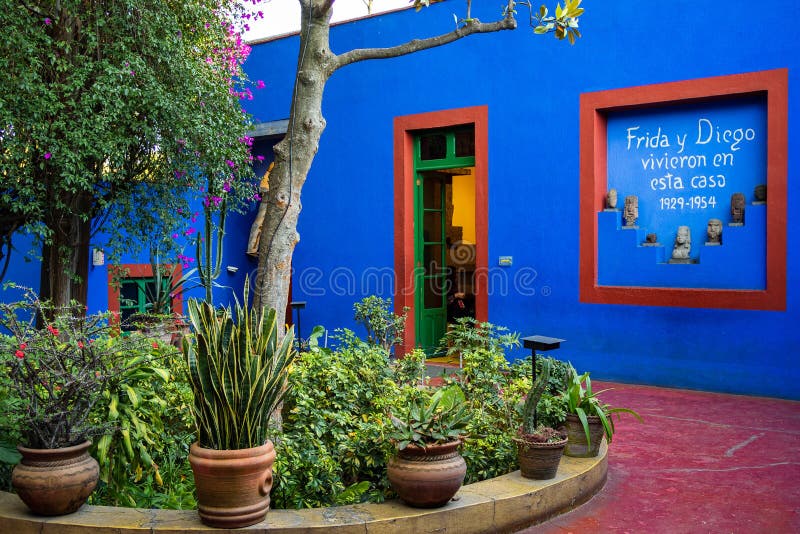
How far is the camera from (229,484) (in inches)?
122

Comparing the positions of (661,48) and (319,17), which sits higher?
(661,48)

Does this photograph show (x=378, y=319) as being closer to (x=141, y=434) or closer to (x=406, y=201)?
(x=406, y=201)

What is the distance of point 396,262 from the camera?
930 cm

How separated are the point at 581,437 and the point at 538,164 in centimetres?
432

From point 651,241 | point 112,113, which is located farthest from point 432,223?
point 112,113

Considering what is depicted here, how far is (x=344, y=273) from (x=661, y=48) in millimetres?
4737

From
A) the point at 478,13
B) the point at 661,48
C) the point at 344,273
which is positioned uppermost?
the point at 478,13

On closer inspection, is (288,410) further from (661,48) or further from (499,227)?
(661,48)

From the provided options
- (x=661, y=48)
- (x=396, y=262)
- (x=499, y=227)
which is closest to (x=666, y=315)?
(x=499, y=227)

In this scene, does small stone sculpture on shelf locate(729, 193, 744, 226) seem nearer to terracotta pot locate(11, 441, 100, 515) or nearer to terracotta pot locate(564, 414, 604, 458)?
terracotta pot locate(564, 414, 604, 458)

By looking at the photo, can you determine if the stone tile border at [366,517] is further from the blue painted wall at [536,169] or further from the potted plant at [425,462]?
the blue painted wall at [536,169]

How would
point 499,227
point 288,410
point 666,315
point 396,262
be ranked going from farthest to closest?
point 396,262 → point 499,227 → point 666,315 → point 288,410

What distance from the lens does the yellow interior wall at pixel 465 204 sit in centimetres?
1045

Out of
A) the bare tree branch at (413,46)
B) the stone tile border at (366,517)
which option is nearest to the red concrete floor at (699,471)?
the stone tile border at (366,517)
